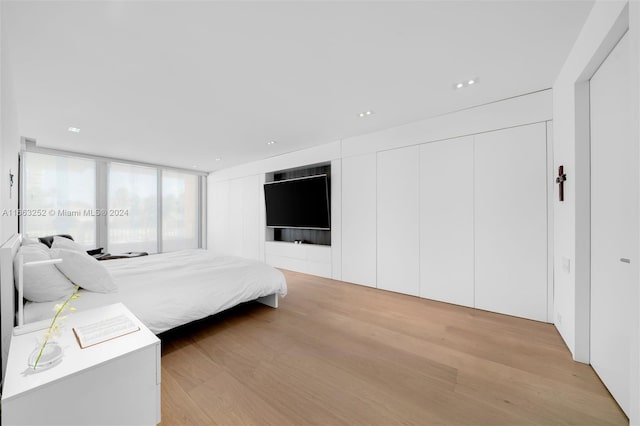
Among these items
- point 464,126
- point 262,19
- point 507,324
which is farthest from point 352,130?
point 507,324

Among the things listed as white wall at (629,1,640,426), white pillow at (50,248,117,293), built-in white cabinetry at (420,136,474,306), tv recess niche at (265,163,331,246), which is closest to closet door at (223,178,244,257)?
tv recess niche at (265,163,331,246)

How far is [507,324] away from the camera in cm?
271

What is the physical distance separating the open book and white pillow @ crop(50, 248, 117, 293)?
741 mm

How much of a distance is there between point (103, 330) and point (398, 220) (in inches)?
138

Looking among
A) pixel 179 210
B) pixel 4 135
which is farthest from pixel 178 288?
pixel 179 210

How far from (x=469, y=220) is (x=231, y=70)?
329cm

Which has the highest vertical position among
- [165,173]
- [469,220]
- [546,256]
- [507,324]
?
[165,173]

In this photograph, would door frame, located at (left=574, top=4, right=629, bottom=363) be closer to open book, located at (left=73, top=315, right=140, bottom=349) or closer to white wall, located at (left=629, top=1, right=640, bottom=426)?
white wall, located at (left=629, top=1, right=640, bottom=426)

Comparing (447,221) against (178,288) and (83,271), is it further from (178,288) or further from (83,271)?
(83,271)

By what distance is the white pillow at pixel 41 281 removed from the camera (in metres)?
1.70

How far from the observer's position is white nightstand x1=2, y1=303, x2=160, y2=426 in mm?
936

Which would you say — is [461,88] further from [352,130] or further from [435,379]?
[435,379]

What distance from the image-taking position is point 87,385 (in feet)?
3.43

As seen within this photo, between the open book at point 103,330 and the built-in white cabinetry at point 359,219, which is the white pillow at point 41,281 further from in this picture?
the built-in white cabinetry at point 359,219
